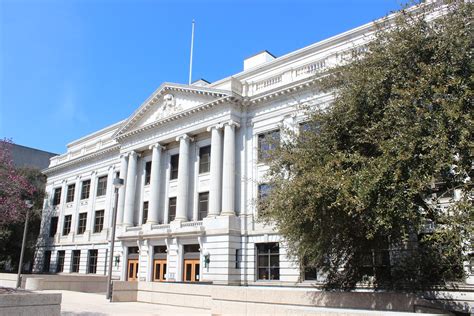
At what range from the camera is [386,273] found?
1744 cm

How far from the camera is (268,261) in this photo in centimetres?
3025

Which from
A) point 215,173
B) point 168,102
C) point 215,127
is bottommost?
point 215,173

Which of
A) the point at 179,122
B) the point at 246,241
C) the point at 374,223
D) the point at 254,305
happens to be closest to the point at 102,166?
the point at 179,122

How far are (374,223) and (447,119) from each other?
388cm

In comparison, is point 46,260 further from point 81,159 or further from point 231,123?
point 231,123

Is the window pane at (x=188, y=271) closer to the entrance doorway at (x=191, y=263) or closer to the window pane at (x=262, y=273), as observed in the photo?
the entrance doorway at (x=191, y=263)

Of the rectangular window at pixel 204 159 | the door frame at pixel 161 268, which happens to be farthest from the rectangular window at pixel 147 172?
the door frame at pixel 161 268

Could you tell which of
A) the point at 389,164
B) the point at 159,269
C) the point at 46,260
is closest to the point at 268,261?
the point at 159,269

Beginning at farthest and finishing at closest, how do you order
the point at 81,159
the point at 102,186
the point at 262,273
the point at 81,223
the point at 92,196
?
the point at 81,159 < the point at 81,223 < the point at 92,196 < the point at 102,186 < the point at 262,273

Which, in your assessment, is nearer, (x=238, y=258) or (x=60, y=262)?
(x=238, y=258)

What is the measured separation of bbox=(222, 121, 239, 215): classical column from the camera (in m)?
31.1

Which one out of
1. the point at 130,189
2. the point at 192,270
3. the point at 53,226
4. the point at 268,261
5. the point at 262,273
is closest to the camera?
the point at 268,261

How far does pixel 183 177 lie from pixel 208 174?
2.07m

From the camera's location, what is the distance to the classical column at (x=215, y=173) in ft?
104
